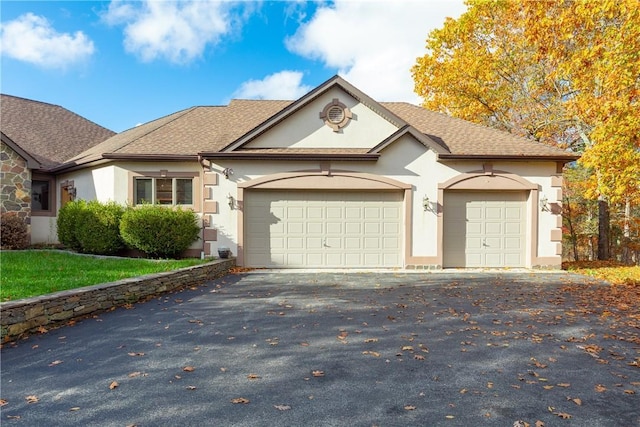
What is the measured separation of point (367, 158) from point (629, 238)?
20.6 metres

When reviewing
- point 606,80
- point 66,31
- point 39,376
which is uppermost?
point 66,31

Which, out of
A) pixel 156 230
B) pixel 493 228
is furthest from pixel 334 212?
pixel 156 230

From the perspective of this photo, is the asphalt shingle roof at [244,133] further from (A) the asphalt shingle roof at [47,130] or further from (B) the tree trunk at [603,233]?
(B) the tree trunk at [603,233]

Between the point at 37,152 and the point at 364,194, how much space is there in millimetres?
14841

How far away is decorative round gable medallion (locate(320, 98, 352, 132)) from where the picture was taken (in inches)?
485

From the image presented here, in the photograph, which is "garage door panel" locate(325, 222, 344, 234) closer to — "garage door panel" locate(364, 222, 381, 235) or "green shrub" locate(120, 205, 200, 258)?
"garage door panel" locate(364, 222, 381, 235)

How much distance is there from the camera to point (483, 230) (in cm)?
1223

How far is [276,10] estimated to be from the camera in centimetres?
1464

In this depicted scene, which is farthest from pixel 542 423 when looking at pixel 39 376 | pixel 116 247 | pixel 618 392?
pixel 116 247

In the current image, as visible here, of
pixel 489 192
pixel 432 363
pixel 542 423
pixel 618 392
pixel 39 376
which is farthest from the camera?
pixel 489 192

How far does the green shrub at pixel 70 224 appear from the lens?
1255 cm

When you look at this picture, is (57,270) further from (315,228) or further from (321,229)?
(321,229)

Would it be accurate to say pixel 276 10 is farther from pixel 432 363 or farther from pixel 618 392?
pixel 618 392

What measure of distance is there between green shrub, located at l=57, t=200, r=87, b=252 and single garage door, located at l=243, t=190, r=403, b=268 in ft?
19.8
